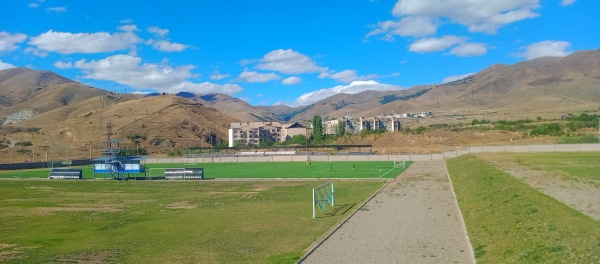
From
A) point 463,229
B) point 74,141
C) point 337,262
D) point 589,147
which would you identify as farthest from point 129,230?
point 74,141

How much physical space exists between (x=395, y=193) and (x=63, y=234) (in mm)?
20688

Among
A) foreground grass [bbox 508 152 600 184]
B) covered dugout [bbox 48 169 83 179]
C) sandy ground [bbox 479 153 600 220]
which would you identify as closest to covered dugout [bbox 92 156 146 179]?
covered dugout [bbox 48 169 83 179]

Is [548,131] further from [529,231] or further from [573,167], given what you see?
[529,231]

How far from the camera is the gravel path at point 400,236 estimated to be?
14289 mm

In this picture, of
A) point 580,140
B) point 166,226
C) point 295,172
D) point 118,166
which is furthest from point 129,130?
point 166,226

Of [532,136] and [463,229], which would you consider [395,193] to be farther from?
[532,136]

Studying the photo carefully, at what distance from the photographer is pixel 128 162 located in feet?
176

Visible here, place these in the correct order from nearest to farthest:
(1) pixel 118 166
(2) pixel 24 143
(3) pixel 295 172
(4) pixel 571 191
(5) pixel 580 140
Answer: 1. (4) pixel 571 191
2. (1) pixel 118 166
3. (3) pixel 295 172
4. (5) pixel 580 140
5. (2) pixel 24 143

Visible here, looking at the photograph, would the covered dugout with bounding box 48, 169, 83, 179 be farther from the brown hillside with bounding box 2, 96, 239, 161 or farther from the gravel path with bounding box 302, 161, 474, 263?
the brown hillside with bounding box 2, 96, 239, 161

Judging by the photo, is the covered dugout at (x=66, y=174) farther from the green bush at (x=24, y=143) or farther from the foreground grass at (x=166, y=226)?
the green bush at (x=24, y=143)

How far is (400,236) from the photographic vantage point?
57.1 feet

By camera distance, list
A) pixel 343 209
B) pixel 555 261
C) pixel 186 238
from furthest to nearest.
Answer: pixel 343 209, pixel 186 238, pixel 555 261

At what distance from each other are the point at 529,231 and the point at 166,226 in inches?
562

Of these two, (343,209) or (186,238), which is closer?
(186,238)
